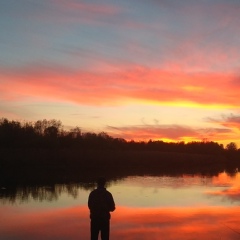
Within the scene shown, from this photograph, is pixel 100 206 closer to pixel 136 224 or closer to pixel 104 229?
pixel 104 229

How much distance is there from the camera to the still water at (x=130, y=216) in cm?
1222

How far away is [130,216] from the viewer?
16047mm

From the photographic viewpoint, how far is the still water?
40.1 ft

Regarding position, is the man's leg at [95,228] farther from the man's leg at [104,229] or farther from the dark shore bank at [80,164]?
the dark shore bank at [80,164]

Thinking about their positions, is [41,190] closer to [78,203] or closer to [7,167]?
[78,203]

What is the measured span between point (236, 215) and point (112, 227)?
5.97m

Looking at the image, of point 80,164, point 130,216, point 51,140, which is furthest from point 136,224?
point 51,140

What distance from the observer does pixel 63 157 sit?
55094 mm

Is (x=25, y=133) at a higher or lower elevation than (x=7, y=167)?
higher

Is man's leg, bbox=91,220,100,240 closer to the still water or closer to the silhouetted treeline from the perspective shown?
the still water

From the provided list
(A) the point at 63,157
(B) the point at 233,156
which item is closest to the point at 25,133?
(A) the point at 63,157

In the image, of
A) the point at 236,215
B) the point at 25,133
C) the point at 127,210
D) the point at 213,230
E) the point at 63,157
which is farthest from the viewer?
the point at 25,133

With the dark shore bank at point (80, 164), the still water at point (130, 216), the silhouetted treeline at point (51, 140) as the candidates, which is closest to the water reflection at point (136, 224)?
the still water at point (130, 216)

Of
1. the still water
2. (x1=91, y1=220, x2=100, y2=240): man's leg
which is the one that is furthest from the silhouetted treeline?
(x1=91, y1=220, x2=100, y2=240): man's leg
